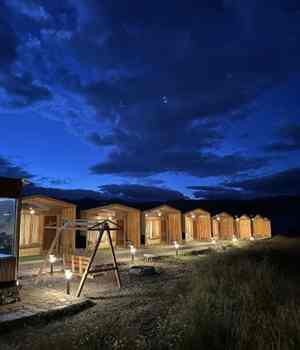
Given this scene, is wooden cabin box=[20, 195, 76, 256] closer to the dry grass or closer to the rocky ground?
the rocky ground

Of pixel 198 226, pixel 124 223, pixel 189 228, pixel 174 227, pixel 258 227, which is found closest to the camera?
pixel 124 223

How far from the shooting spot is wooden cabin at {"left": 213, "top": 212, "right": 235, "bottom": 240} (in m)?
31.2

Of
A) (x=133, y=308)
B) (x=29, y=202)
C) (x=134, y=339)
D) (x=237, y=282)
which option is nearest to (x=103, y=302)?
(x=133, y=308)

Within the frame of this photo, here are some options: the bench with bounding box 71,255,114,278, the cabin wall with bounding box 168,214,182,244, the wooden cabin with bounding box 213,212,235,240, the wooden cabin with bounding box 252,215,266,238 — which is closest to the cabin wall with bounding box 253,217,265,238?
the wooden cabin with bounding box 252,215,266,238

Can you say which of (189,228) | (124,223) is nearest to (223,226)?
(189,228)

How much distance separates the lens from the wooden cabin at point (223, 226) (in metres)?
31.2

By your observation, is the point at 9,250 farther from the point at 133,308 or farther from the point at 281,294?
the point at 281,294

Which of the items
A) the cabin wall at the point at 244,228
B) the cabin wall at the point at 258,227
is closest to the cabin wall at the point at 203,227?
the cabin wall at the point at 244,228

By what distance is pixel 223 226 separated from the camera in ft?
105

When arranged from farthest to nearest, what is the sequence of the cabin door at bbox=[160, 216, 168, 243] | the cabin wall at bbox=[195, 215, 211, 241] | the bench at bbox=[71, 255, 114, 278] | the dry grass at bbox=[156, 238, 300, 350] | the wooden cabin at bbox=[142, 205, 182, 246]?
1. the cabin wall at bbox=[195, 215, 211, 241]
2. the cabin door at bbox=[160, 216, 168, 243]
3. the wooden cabin at bbox=[142, 205, 182, 246]
4. the bench at bbox=[71, 255, 114, 278]
5. the dry grass at bbox=[156, 238, 300, 350]

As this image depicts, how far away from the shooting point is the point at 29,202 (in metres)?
15.2

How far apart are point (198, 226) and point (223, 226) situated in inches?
184

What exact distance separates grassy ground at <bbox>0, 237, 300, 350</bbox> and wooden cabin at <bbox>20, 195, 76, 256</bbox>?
27.5 ft

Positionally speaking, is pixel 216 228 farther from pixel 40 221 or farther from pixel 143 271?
pixel 143 271
